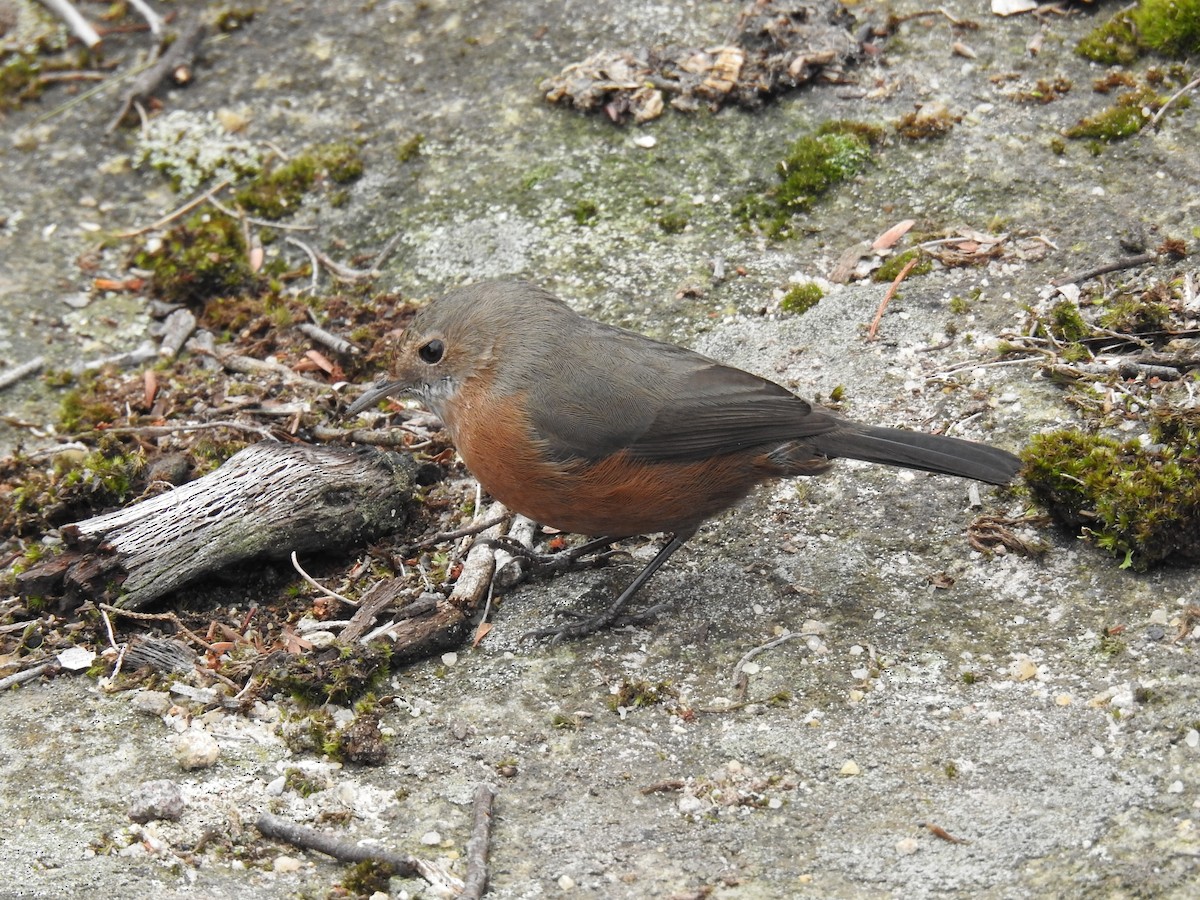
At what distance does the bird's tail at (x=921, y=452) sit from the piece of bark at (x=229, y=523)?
6.88 feet

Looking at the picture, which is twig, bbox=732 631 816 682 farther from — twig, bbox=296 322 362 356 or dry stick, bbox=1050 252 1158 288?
twig, bbox=296 322 362 356

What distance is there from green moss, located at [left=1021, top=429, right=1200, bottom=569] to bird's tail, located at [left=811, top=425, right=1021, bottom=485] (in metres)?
0.20

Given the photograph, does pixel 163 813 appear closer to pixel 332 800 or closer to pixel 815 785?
pixel 332 800

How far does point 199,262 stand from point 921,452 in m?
4.55

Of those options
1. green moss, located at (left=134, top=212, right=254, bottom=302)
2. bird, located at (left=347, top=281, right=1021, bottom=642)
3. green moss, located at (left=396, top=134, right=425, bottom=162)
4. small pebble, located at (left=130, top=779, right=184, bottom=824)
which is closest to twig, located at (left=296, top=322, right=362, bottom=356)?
green moss, located at (left=134, top=212, right=254, bottom=302)

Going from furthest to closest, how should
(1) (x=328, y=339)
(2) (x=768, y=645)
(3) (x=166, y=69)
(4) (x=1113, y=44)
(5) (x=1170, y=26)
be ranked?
(3) (x=166, y=69) < (4) (x=1113, y=44) < (5) (x=1170, y=26) < (1) (x=328, y=339) < (2) (x=768, y=645)

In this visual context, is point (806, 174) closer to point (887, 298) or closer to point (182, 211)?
point (887, 298)

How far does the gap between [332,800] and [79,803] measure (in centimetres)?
89

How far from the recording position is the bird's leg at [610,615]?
534cm

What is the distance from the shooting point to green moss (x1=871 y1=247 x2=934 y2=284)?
6.61 m

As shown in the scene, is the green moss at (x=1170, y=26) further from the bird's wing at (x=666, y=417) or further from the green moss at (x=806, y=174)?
the bird's wing at (x=666, y=417)

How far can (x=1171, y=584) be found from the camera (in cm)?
481

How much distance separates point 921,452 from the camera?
17.1ft

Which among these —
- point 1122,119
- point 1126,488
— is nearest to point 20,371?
point 1126,488
